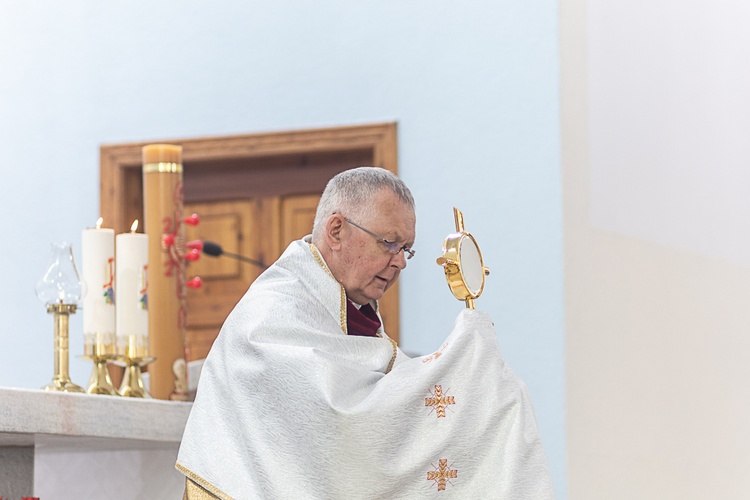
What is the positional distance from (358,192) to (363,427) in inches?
23.6

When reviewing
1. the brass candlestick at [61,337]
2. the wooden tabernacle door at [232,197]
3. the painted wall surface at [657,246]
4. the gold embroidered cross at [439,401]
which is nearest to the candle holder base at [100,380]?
the brass candlestick at [61,337]

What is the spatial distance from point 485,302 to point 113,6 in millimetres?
2211

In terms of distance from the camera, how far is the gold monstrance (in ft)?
8.70

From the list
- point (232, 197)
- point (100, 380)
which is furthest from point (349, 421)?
point (232, 197)

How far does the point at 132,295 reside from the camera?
3.53m

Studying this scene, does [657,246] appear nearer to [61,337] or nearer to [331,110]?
[331,110]

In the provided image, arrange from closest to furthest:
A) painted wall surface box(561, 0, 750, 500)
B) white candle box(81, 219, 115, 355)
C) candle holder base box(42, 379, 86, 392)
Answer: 1. candle holder base box(42, 379, 86, 392)
2. white candle box(81, 219, 115, 355)
3. painted wall surface box(561, 0, 750, 500)

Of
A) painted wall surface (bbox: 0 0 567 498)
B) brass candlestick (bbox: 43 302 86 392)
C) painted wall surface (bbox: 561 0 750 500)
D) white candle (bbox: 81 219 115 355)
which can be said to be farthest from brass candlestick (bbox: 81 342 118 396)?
painted wall surface (bbox: 561 0 750 500)

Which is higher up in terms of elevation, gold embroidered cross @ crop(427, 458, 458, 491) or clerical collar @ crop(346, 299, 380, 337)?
clerical collar @ crop(346, 299, 380, 337)

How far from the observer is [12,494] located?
10.1ft

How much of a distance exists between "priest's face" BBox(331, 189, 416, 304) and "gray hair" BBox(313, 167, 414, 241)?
0.04 ft

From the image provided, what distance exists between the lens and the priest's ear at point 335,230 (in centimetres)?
293

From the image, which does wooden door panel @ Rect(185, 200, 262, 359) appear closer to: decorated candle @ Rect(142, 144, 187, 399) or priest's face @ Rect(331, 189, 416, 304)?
decorated candle @ Rect(142, 144, 187, 399)

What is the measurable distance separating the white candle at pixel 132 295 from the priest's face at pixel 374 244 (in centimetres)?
79
